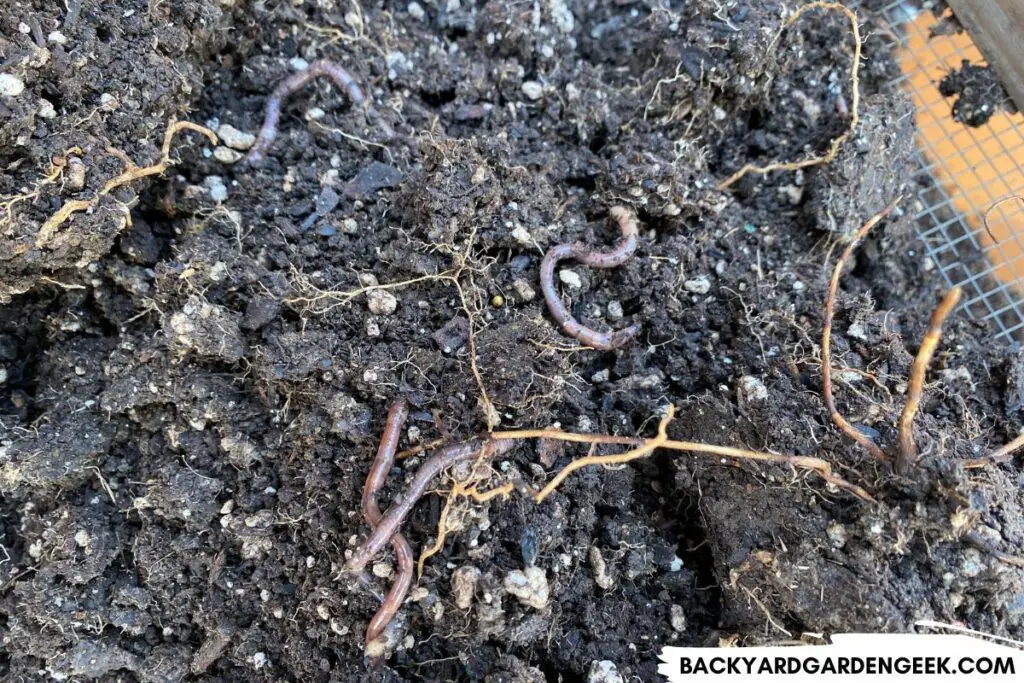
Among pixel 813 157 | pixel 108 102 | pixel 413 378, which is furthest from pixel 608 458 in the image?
pixel 108 102

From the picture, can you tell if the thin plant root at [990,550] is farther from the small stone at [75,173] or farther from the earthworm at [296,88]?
the small stone at [75,173]

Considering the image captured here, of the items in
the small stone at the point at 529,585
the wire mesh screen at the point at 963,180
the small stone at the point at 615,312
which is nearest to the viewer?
the small stone at the point at 529,585

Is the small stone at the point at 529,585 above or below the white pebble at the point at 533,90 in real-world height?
below

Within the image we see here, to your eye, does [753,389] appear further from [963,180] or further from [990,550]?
[963,180]

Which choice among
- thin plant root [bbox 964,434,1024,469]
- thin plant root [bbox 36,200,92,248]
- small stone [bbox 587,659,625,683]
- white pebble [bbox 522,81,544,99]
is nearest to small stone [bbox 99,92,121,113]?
thin plant root [bbox 36,200,92,248]

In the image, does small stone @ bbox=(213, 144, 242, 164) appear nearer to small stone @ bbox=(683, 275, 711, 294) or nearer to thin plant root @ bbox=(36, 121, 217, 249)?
thin plant root @ bbox=(36, 121, 217, 249)

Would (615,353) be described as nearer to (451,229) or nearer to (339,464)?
(451,229)

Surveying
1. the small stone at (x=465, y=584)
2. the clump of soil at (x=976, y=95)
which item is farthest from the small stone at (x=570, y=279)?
the clump of soil at (x=976, y=95)

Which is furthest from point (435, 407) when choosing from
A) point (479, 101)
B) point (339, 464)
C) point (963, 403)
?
point (963, 403)
